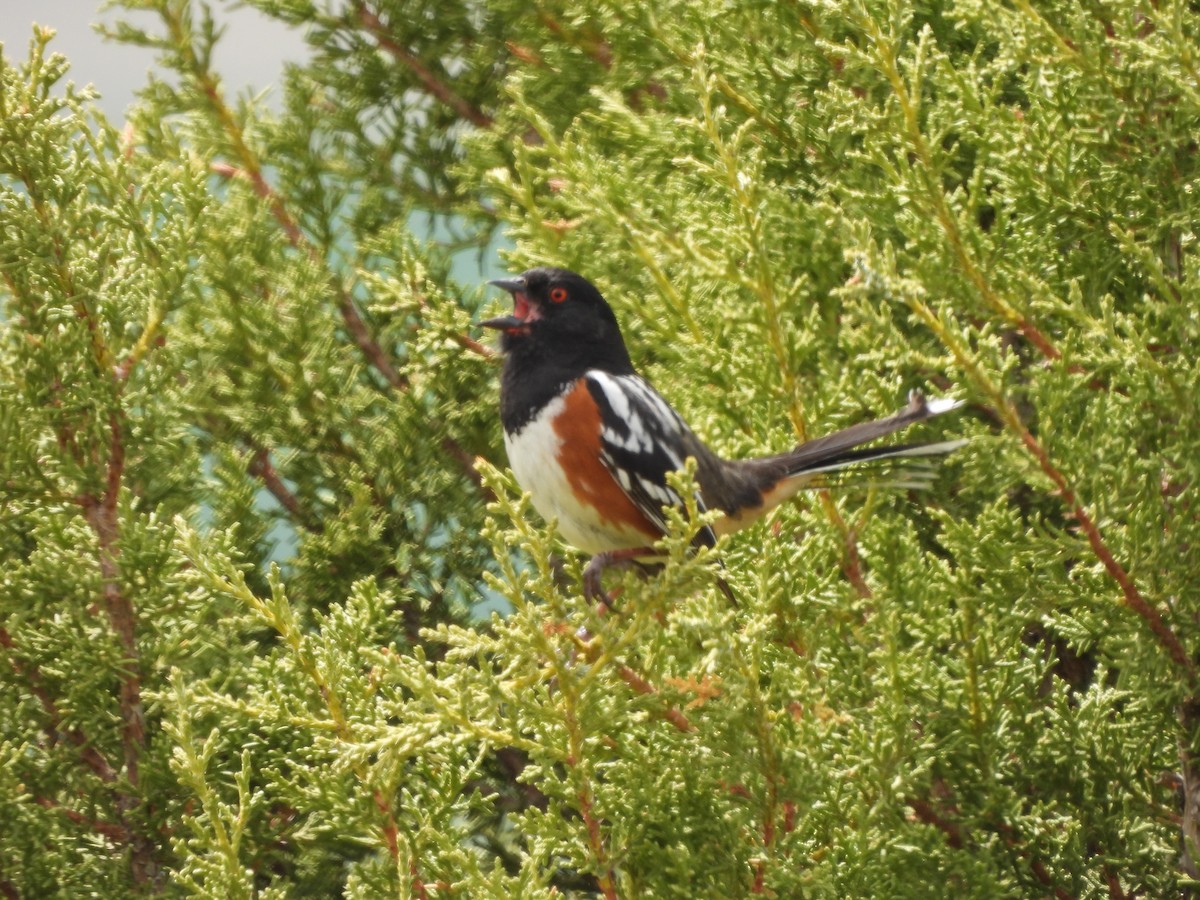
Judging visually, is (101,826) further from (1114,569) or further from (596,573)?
(1114,569)

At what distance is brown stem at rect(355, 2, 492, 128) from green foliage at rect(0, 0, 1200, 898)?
62cm

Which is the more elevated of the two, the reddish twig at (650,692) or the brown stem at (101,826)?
the brown stem at (101,826)

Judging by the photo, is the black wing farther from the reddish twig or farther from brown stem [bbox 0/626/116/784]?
brown stem [bbox 0/626/116/784]

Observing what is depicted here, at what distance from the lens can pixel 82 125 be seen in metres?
3.42

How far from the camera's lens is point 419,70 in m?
5.33

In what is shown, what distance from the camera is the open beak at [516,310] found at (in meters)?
3.55

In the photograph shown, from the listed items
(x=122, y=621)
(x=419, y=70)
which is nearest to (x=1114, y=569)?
(x=122, y=621)

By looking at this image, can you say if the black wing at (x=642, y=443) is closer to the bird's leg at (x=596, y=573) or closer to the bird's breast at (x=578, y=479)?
the bird's breast at (x=578, y=479)

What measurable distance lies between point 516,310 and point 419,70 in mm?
2027

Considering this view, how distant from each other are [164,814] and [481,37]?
10.5 ft

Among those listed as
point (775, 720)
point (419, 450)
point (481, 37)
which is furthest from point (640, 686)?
point (481, 37)

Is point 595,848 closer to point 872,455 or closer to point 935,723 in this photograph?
point 935,723

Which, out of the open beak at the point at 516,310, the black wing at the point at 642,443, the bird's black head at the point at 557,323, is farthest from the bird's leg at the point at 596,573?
the open beak at the point at 516,310

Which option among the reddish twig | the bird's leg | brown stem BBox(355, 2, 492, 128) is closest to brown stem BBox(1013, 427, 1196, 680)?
the reddish twig
